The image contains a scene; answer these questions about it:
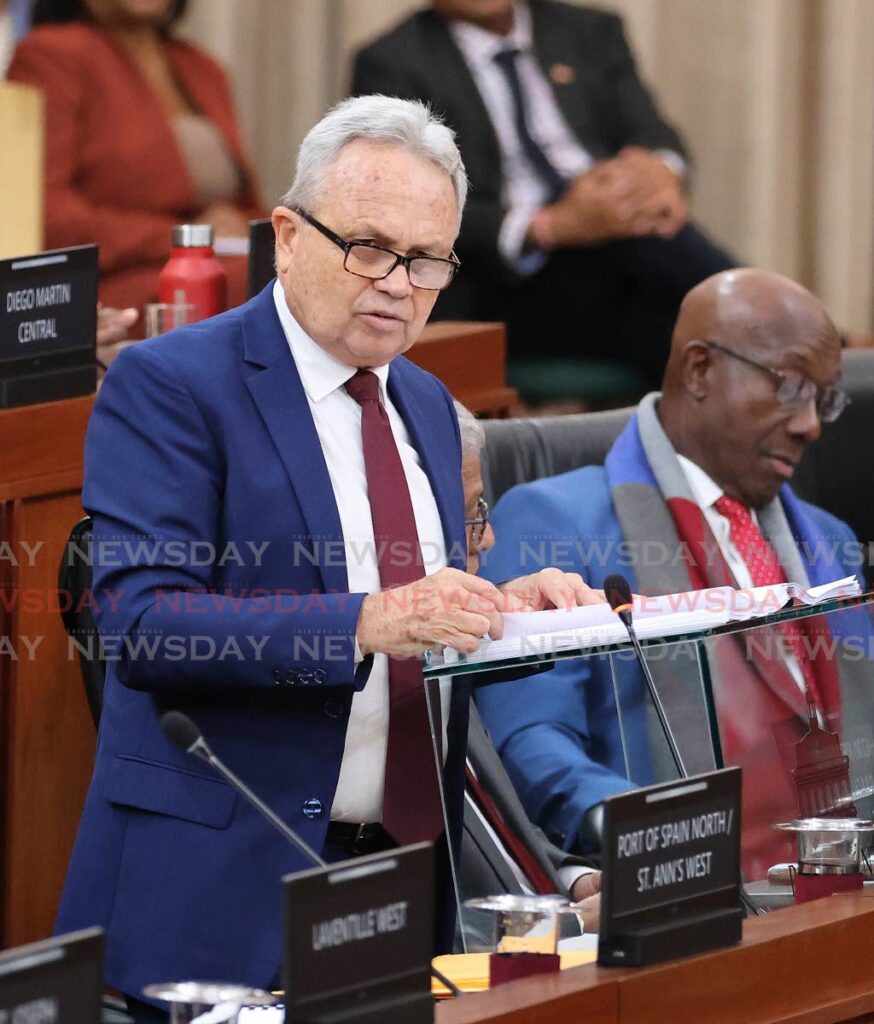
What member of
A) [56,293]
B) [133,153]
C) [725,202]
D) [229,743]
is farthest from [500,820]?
[725,202]

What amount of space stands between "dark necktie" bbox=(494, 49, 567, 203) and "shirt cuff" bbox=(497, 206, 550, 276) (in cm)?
9

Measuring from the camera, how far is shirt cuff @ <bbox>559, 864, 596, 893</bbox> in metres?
1.67

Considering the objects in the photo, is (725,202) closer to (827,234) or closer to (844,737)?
(827,234)

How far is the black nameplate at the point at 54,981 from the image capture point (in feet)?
3.88

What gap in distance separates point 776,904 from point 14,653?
1.03 metres

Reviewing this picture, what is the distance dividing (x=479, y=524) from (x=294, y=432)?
0.64m

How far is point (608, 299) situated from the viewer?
4.36m

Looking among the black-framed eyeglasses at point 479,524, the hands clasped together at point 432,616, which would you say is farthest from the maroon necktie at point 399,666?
the black-framed eyeglasses at point 479,524

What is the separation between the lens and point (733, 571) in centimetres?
281

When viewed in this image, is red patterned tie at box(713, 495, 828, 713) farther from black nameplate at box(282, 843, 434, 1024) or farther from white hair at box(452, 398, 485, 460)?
black nameplate at box(282, 843, 434, 1024)

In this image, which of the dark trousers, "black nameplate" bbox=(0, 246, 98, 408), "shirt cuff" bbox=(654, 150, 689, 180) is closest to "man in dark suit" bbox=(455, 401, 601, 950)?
"black nameplate" bbox=(0, 246, 98, 408)

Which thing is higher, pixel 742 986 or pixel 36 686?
pixel 36 686

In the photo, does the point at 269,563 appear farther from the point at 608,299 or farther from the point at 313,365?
the point at 608,299

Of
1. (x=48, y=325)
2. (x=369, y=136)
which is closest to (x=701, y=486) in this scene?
(x=48, y=325)
